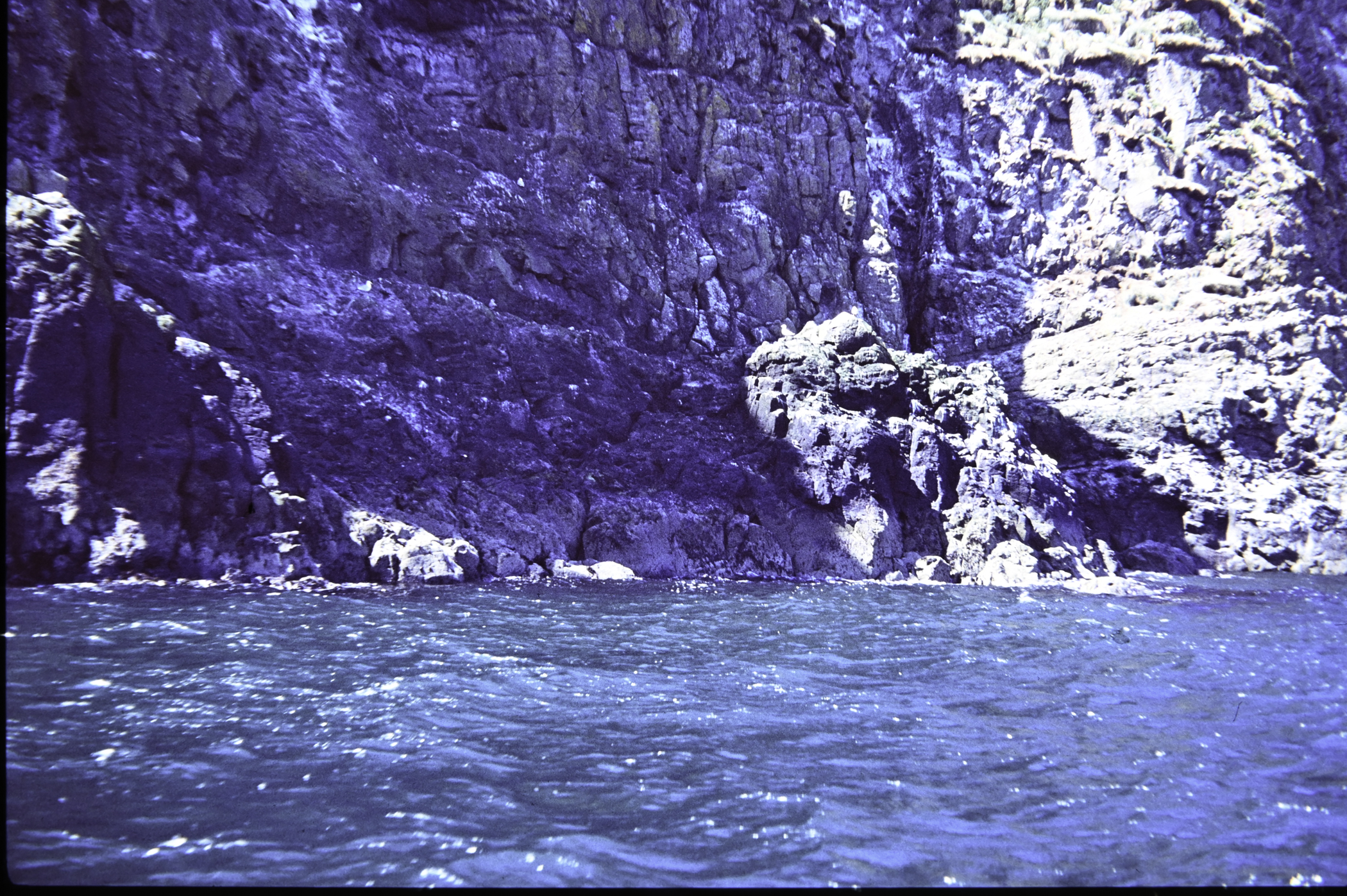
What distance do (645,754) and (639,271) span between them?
3046cm

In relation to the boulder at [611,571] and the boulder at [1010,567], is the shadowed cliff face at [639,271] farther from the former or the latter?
the boulder at [611,571]

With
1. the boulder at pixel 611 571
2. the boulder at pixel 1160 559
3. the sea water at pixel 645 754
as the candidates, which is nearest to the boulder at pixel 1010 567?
the boulder at pixel 1160 559

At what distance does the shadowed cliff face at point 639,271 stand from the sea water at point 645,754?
8.34m

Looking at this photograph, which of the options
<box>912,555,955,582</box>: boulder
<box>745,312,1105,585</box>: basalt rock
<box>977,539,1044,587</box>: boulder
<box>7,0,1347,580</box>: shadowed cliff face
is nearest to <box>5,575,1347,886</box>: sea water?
<box>7,0,1347,580</box>: shadowed cliff face

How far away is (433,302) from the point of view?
31.1m

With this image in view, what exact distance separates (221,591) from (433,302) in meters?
15.8

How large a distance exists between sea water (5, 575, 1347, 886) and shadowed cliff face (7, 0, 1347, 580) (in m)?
8.34

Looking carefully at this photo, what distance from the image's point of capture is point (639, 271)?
120ft

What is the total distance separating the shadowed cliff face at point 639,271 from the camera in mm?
22000

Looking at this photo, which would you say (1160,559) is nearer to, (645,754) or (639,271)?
(639,271)

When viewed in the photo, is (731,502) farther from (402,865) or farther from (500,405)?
(402,865)

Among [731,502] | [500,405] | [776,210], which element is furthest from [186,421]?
[776,210]

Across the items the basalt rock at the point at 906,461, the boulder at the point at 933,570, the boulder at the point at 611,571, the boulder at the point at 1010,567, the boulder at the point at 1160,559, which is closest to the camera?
the boulder at the point at 611,571

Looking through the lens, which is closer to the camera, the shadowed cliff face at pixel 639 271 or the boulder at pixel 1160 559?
the shadowed cliff face at pixel 639 271
